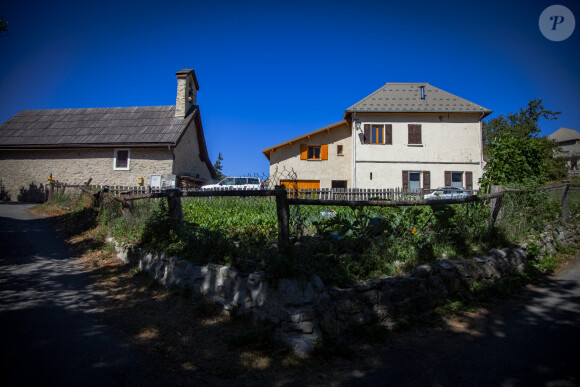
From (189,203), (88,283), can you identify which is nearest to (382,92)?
(189,203)

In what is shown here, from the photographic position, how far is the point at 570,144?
49344mm

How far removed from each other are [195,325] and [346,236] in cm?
228

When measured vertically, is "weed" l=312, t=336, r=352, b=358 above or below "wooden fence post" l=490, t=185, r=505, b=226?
below

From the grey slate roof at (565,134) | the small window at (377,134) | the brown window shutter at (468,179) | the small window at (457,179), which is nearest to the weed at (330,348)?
the small window at (377,134)

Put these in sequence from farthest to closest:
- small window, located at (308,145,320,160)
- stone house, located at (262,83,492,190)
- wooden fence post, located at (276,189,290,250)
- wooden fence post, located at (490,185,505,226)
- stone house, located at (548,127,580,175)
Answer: stone house, located at (548,127,580,175) < small window, located at (308,145,320,160) < stone house, located at (262,83,492,190) < wooden fence post, located at (490,185,505,226) < wooden fence post, located at (276,189,290,250)

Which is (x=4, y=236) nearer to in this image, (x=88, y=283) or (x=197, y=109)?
(x=88, y=283)

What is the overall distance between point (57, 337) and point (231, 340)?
1.87 m

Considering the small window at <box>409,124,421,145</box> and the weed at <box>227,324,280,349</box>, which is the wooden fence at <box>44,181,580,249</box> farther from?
the small window at <box>409,124,421,145</box>

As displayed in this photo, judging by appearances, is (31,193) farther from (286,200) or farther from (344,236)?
(344,236)

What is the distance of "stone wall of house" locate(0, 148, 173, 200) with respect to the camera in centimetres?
1834

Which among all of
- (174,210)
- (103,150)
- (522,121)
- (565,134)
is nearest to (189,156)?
(103,150)

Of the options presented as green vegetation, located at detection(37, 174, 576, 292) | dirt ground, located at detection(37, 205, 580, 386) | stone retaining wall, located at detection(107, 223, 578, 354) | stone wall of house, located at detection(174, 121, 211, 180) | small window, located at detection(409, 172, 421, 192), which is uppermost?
stone wall of house, located at detection(174, 121, 211, 180)

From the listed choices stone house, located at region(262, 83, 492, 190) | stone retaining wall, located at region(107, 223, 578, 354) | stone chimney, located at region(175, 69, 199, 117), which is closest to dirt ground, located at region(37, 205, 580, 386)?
stone retaining wall, located at region(107, 223, 578, 354)

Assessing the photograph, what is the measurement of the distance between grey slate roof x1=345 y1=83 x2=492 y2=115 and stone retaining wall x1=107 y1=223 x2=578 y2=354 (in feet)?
57.0
